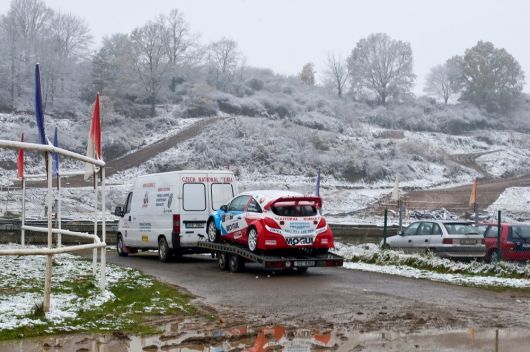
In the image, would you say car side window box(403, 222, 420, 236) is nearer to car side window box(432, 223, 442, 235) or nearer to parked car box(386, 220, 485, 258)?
parked car box(386, 220, 485, 258)

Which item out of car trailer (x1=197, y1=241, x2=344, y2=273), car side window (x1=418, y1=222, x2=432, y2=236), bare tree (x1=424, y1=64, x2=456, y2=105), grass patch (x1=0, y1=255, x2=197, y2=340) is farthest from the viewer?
bare tree (x1=424, y1=64, x2=456, y2=105)

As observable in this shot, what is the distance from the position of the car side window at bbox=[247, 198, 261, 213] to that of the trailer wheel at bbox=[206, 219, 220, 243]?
1.53 m

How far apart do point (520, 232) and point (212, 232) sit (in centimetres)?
866

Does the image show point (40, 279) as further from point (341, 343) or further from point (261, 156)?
point (261, 156)

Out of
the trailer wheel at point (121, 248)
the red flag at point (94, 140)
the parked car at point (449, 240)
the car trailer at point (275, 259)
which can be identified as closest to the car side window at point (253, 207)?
the car trailer at point (275, 259)

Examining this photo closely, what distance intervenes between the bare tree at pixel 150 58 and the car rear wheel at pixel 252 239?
6553 cm

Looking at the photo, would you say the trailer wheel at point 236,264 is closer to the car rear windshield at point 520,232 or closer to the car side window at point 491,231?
the car rear windshield at point 520,232

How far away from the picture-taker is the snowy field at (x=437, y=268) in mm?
14477

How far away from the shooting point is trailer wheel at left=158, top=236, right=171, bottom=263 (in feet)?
61.6

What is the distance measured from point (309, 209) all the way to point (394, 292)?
11.5 ft

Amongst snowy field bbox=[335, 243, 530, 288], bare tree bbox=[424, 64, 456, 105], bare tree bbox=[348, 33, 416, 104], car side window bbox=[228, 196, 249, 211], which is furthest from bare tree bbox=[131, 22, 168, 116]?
car side window bbox=[228, 196, 249, 211]

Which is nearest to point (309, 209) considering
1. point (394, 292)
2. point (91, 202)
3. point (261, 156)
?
point (394, 292)

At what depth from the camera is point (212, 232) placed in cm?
1716

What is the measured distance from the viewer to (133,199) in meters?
20.7
